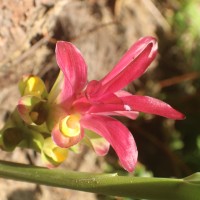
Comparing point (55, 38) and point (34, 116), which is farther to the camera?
point (55, 38)

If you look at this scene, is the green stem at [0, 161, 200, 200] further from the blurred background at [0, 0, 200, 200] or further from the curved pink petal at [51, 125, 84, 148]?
the blurred background at [0, 0, 200, 200]

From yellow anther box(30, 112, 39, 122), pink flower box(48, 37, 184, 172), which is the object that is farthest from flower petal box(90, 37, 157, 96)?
yellow anther box(30, 112, 39, 122)

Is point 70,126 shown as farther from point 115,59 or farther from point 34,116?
point 115,59

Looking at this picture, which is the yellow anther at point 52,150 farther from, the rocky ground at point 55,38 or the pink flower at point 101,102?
the rocky ground at point 55,38

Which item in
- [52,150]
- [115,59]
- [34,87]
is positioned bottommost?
[115,59]

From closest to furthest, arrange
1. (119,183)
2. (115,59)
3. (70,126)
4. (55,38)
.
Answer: (119,183)
(70,126)
(55,38)
(115,59)

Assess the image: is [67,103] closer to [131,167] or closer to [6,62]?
[131,167]

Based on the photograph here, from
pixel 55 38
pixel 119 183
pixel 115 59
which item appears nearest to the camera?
pixel 119 183

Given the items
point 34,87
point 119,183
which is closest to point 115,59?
point 34,87
